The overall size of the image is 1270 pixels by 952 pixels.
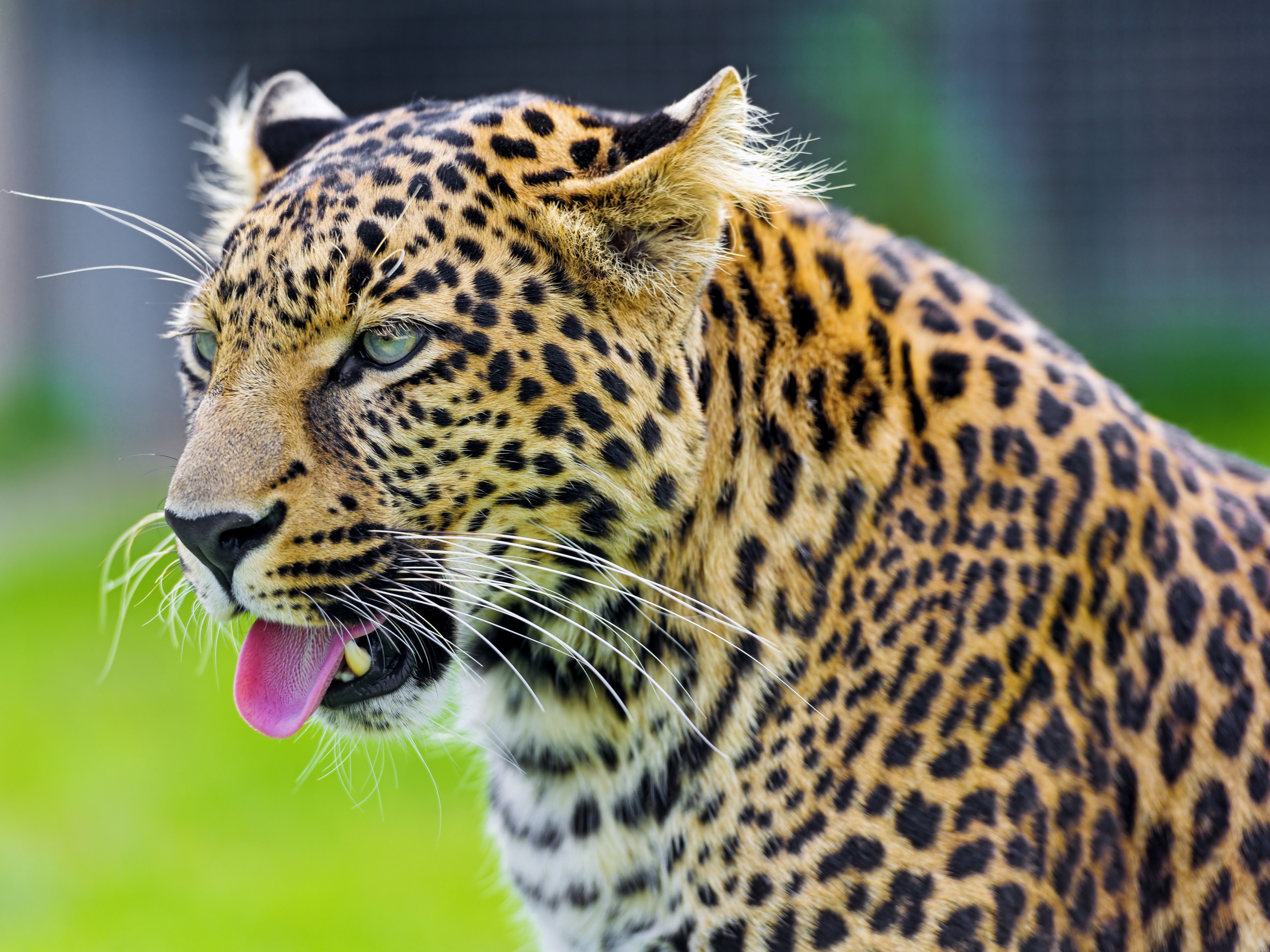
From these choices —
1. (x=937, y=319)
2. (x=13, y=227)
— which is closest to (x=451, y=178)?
(x=937, y=319)

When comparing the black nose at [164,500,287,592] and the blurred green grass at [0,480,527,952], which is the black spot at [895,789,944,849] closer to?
the black nose at [164,500,287,592]

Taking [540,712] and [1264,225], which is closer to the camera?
[540,712]

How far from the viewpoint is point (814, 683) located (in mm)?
3900

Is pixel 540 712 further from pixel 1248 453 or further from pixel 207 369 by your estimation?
pixel 1248 453

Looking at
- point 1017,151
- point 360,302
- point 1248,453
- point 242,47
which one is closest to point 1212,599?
point 360,302

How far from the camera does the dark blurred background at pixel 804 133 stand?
1598 cm

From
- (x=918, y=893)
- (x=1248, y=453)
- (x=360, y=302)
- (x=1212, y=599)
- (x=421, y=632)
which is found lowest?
(x=1248, y=453)

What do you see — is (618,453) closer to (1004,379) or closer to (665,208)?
(665,208)

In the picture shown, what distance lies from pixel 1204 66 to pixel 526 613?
14868 millimetres

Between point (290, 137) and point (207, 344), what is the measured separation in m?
0.90

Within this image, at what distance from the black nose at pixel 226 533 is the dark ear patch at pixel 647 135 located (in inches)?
49.1

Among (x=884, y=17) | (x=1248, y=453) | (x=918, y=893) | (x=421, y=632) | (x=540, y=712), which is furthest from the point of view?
(x=884, y=17)

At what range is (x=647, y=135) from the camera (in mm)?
3889

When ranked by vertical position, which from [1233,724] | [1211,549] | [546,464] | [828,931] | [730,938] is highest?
[546,464]
